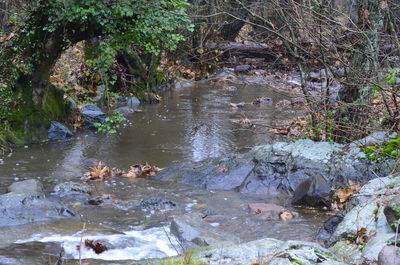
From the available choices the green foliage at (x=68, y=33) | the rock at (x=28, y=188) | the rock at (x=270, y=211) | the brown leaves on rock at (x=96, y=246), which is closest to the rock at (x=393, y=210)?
the rock at (x=270, y=211)

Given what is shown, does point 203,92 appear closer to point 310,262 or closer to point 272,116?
point 272,116

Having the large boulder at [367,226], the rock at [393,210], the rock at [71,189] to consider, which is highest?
the rock at [393,210]

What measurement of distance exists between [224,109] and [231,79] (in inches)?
193

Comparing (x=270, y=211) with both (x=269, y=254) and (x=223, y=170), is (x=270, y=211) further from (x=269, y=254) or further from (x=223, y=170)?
(x=269, y=254)

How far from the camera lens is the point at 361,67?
26.7ft

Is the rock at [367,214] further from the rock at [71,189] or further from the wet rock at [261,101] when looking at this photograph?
the wet rock at [261,101]

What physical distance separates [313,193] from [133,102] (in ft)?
28.4

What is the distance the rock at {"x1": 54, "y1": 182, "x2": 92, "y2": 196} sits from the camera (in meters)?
7.83

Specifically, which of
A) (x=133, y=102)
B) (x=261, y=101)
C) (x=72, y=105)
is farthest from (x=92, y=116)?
(x=261, y=101)

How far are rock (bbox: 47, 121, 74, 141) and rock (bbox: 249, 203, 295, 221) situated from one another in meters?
5.36

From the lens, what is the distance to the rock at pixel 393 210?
451 cm

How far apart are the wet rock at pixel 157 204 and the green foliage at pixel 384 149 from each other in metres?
2.78

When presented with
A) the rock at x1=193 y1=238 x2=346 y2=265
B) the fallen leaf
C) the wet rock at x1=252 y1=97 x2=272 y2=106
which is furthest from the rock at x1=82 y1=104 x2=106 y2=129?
the rock at x1=193 y1=238 x2=346 y2=265

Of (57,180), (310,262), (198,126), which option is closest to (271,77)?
(198,126)
